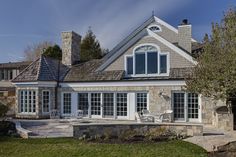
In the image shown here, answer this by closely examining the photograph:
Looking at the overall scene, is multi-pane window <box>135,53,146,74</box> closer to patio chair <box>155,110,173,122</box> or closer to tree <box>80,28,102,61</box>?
patio chair <box>155,110,173,122</box>

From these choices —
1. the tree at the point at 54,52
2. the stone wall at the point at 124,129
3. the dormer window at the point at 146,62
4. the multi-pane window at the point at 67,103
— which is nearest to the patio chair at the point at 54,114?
the multi-pane window at the point at 67,103

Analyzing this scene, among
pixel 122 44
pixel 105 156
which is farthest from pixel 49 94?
pixel 105 156

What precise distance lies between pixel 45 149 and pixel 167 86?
12937 mm

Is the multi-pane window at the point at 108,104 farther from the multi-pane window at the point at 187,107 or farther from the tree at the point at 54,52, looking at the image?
the tree at the point at 54,52

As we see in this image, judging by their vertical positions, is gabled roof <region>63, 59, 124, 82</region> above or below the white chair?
above

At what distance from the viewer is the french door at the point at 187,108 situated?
2338cm

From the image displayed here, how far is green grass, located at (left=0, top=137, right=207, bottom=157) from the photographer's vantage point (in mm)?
12141

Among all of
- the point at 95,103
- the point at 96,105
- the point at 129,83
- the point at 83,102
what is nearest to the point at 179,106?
the point at 129,83

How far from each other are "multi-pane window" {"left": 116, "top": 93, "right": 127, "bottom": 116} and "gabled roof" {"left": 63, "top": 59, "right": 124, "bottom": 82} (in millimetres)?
1383

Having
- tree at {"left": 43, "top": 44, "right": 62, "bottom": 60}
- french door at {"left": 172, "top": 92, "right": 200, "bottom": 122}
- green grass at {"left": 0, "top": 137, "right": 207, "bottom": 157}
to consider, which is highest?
tree at {"left": 43, "top": 44, "right": 62, "bottom": 60}

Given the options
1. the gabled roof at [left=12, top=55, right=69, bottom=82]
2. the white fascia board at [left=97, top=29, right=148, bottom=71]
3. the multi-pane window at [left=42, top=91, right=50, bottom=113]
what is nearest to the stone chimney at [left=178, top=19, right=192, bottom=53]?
the white fascia board at [left=97, top=29, right=148, bottom=71]

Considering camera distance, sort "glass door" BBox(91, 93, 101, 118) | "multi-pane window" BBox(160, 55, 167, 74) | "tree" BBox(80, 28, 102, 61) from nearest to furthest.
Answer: "multi-pane window" BBox(160, 55, 167, 74) < "glass door" BBox(91, 93, 101, 118) < "tree" BBox(80, 28, 102, 61)

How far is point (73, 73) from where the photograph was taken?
28.5 m

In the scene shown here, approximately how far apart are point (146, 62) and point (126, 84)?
2329 mm
